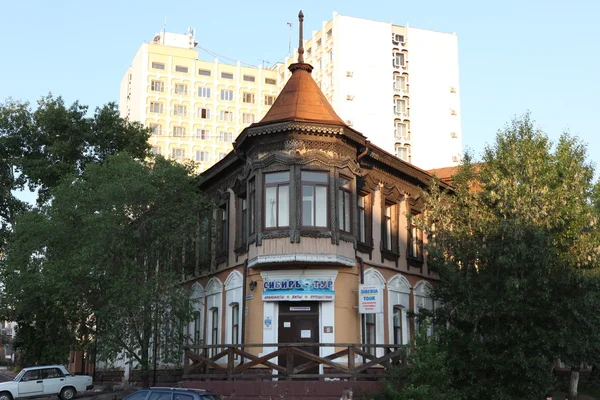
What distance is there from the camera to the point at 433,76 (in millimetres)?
92500

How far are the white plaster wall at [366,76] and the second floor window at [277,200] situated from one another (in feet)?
201

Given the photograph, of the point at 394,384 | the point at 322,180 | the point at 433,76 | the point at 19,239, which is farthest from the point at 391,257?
the point at 433,76

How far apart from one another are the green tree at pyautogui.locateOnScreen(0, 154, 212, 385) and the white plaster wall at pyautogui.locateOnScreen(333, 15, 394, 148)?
192 ft

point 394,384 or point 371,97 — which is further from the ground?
point 371,97

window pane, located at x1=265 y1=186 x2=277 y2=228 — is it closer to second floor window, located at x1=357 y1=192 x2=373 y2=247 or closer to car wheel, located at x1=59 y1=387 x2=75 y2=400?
second floor window, located at x1=357 y1=192 x2=373 y2=247

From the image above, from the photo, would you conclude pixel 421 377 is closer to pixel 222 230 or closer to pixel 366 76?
pixel 222 230

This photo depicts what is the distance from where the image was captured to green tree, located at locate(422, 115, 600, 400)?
23.8m

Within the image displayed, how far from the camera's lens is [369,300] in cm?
2366

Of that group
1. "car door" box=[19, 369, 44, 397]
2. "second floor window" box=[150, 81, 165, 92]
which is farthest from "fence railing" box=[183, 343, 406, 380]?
"second floor window" box=[150, 81, 165, 92]

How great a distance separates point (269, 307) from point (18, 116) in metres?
24.1

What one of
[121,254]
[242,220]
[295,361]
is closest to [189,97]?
[242,220]

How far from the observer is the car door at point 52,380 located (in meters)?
32.3

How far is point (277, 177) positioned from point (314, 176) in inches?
52.0

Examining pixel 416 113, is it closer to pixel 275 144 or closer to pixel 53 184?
pixel 53 184
